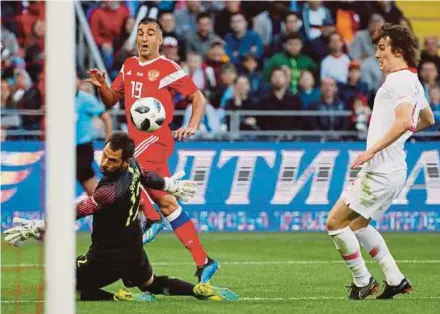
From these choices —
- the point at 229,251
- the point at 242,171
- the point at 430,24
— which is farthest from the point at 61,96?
the point at 430,24

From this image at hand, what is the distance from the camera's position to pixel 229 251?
14641 millimetres

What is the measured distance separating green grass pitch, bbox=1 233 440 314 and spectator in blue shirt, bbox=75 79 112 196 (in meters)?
0.81

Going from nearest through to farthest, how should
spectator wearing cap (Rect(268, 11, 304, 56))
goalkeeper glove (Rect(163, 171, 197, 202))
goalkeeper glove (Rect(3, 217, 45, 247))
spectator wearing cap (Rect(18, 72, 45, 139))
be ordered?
goalkeeper glove (Rect(3, 217, 45, 247)) → goalkeeper glove (Rect(163, 171, 197, 202)) → spectator wearing cap (Rect(18, 72, 45, 139)) → spectator wearing cap (Rect(268, 11, 304, 56))

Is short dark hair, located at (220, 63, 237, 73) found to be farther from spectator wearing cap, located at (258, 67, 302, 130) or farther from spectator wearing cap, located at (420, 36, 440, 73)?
spectator wearing cap, located at (420, 36, 440, 73)

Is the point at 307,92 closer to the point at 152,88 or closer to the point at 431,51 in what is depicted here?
the point at 431,51

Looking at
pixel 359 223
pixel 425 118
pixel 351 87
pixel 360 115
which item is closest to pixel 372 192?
pixel 359 223

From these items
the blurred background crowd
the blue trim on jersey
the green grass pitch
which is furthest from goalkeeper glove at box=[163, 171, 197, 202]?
the blurred background crowd

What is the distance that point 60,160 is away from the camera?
604 cm

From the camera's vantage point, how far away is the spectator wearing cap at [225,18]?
64.4 ft

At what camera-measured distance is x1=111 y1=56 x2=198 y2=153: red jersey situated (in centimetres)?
1088

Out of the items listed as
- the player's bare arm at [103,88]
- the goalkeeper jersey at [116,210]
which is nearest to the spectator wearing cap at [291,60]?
the player's bare arm at [103,88]

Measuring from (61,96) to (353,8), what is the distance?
1472cm

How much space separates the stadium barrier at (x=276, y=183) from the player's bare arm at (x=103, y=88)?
19.7 feet

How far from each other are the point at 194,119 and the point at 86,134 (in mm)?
5583
